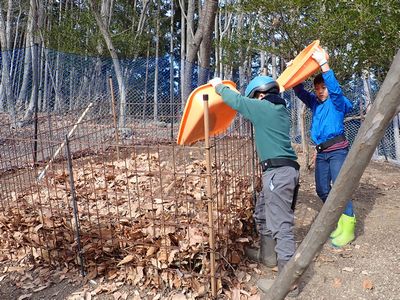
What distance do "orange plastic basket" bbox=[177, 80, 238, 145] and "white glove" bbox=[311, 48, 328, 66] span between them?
0.85 m

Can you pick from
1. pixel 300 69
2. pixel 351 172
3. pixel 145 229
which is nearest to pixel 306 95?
pixel 300 69

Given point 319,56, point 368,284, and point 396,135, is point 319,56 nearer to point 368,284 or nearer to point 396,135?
point 368,284

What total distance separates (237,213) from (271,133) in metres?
0.91

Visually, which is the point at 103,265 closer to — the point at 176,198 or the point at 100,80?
the point at 176,198

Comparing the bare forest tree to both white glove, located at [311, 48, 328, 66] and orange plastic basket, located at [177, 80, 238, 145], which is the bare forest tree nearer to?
white glove, located at [311, 48, 328, 66]

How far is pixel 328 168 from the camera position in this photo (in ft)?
13.0

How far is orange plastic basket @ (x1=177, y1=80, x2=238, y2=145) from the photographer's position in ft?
10.6

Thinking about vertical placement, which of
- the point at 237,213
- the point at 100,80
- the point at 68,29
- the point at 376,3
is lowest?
the point at 237,213

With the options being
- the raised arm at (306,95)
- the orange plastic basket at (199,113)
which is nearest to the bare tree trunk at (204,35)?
the raised arm at (306,95)

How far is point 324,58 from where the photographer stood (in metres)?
3.63

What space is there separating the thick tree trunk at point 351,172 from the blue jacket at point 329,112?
3011 mm

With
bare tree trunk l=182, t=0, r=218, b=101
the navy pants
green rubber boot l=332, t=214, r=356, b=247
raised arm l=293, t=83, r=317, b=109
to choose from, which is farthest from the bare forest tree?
green rubber boot l=332, t=214, r=356, b=247

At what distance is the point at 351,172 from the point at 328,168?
3397 mm

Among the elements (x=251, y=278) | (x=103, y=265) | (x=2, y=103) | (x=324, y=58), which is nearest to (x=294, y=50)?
(x=324, y=58)
